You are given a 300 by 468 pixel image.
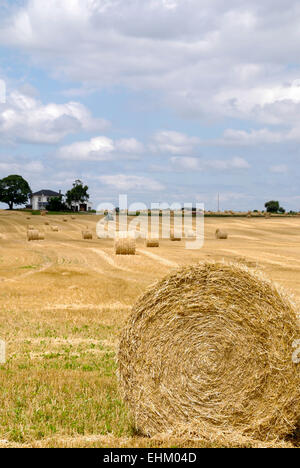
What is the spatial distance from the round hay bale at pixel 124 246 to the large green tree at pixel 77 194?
85.7 metres

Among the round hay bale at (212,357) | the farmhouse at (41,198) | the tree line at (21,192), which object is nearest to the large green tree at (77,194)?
the tree line at (21,192)

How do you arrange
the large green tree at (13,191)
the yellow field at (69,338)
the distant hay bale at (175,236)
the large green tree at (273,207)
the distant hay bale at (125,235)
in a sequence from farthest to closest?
the large green tree at (13,191), the large green tree at (273,207), the distant hay bale at (175,236), the distant hay bale at (125,235), the yellow field at (69,338)

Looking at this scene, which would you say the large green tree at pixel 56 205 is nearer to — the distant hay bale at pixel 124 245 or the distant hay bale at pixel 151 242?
the distant hay bale at pixel 151 242

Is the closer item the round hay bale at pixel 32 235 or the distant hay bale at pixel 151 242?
the distant hay bale at pixel 151 242

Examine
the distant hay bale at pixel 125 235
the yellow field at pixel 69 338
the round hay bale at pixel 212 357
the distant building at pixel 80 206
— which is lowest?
the yellow field at pixel 69 338

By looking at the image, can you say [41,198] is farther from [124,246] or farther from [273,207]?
[124,246]

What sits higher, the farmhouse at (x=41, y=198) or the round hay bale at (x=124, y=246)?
the farmhouse at (x=41, y=198)

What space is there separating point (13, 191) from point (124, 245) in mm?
101100

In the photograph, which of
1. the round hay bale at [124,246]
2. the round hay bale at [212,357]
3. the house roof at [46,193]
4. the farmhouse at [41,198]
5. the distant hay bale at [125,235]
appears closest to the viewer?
the round hay bale at [212,357]

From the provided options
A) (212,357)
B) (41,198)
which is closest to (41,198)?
(41,198)

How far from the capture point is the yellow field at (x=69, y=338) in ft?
22.5

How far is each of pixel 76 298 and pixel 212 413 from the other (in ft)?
36.6

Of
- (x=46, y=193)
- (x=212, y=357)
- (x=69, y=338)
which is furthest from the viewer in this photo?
(x=46, y=193)

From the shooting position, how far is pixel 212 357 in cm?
698
